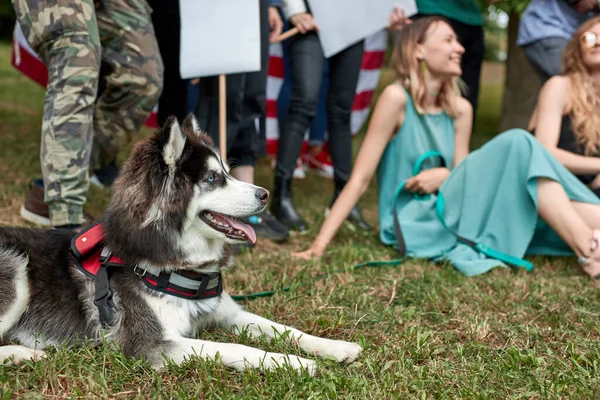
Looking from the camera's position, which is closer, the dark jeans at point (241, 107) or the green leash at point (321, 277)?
the green leash at point (321, 277)

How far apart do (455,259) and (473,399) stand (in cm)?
194

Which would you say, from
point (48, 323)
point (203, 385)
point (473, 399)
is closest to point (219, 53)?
point (48, 323)

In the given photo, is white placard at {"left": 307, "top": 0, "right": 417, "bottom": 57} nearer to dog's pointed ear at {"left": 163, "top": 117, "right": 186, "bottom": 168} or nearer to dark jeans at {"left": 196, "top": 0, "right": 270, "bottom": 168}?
dark jeans at {"left": 196, "top": 0, "right": 270, "bottom": 168}

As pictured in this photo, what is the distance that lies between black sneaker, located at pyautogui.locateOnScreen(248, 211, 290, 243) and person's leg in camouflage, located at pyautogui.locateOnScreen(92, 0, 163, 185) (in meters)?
1.08

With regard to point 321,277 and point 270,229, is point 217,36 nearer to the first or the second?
point 270,229

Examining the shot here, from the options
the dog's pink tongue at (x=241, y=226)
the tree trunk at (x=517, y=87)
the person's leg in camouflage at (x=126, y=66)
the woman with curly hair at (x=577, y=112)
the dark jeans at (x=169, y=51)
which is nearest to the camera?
the dog's pink tongue at (x=241, y=226)

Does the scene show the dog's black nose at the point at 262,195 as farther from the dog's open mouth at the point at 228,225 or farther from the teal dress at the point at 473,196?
the teal dress at the point at 473,196

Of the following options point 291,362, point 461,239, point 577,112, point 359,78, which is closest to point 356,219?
point 461,239

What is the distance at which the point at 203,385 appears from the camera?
→ 8.00 ft

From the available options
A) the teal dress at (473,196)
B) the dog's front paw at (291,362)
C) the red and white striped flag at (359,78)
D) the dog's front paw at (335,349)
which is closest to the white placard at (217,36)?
the teal dress at (473,196)

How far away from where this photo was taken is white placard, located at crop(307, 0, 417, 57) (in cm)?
489

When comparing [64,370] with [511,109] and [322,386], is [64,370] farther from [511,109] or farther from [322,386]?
[511,109]

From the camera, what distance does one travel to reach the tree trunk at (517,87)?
29.0 feet

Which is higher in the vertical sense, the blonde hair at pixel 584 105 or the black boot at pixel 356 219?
the blonde hair at pixel 584 105
